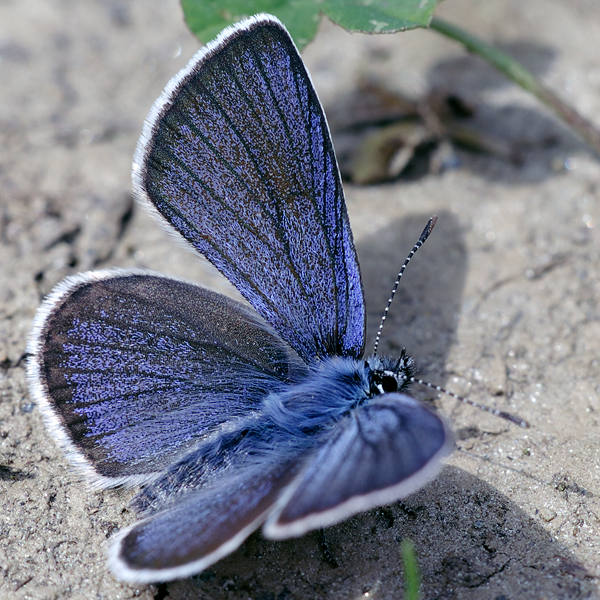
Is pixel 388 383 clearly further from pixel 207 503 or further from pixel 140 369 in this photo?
pixel 140 369

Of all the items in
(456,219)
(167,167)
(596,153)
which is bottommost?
(596,153)

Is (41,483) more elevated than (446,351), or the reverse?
(41,483)

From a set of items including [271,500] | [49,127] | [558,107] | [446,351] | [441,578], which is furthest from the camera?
[49,127]

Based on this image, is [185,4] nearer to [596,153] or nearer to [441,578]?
[596,153]

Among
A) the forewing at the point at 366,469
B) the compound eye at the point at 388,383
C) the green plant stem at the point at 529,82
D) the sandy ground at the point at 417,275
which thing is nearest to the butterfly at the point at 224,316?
the compound eye at the point at 388,383

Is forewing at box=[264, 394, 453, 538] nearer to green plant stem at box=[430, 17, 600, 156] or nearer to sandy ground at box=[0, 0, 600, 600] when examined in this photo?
sandy ground at box=[0, 0, 600, 600]

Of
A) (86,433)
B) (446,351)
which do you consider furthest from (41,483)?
(446,351)
